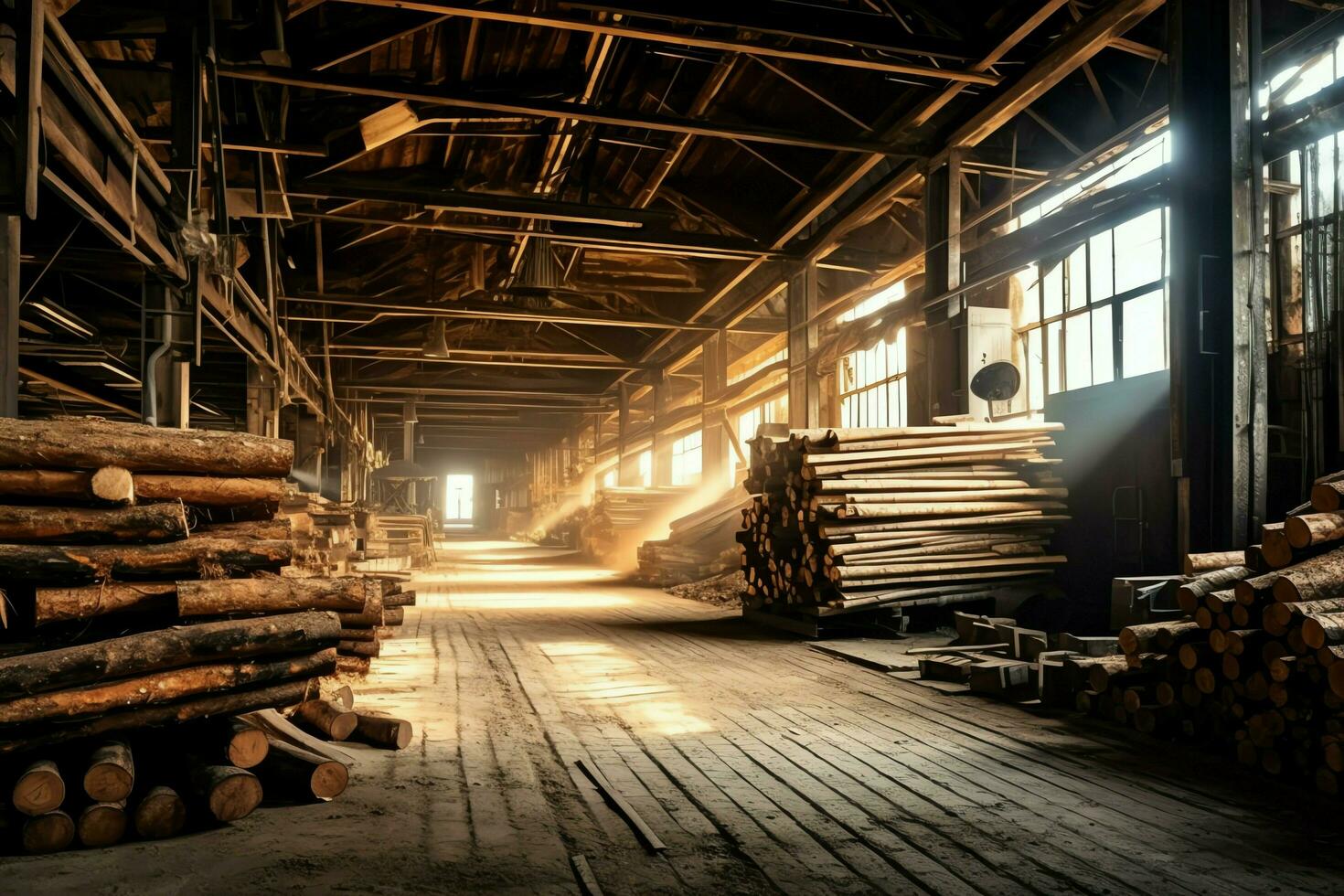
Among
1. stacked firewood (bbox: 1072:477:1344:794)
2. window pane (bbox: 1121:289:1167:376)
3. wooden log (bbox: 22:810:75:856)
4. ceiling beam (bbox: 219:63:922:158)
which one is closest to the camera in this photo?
wooden log (bbox: 22:810:75:856)

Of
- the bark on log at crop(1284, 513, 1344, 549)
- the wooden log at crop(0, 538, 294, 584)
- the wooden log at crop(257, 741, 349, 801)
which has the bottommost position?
the wooden log at crop(257, 741, 349, 801)

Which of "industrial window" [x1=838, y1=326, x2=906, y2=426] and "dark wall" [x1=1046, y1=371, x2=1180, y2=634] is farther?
"industrial window" [x1=838, y1=326, x2=906, y2=426]

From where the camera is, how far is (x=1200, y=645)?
5.20 metres

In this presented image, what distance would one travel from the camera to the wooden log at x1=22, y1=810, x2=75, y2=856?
11.3ft

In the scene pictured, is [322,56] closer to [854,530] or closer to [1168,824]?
[854,530]

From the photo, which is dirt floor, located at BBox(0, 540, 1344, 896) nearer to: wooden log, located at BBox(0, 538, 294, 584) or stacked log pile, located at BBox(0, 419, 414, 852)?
stacked log pile, located at BBox(0, 419, 414, 852)

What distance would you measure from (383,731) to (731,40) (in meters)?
7.68

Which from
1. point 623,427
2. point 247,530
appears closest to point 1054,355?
point 247,530

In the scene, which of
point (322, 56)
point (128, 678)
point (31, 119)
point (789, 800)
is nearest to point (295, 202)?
point (322, 56)

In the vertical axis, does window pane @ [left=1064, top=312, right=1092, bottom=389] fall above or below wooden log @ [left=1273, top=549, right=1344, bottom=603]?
above

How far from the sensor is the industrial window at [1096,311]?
1019cm

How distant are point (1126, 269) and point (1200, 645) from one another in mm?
6636

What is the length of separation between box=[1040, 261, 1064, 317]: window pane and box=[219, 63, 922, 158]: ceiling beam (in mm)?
2327

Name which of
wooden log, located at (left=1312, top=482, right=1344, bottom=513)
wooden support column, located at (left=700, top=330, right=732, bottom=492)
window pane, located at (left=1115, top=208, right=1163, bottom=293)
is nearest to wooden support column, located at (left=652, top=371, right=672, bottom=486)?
wooden support column, located at (left=700, top=330, right=732, bottom=492)
